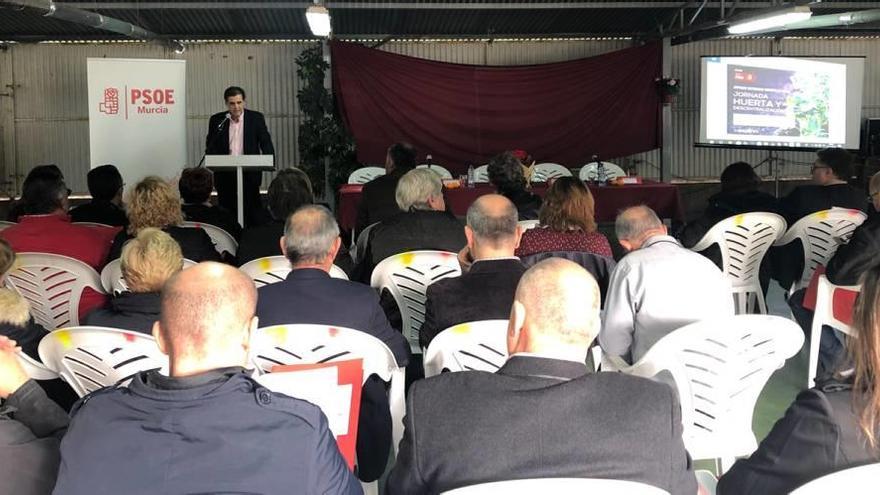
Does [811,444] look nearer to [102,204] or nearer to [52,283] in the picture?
[52,283]

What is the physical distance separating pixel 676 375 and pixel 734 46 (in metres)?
10.2

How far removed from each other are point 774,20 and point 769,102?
3099 millimetres

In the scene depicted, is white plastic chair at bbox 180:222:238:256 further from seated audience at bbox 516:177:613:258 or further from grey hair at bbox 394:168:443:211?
seated audience at bbox 516:177:613:258

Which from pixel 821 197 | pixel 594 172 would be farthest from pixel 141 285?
pixel 594 172

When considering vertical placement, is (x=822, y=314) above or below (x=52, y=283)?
below

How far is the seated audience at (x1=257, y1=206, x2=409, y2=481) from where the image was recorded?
112 inches

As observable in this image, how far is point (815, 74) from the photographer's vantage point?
1062 centimetres

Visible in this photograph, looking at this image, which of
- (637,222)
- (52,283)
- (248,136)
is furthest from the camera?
(248,136)

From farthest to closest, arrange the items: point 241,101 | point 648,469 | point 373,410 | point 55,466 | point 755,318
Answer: point 241,101 → point 373,410 → point 755,318 → point 55,466 → point 648,469

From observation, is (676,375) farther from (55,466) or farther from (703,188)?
(703,188)

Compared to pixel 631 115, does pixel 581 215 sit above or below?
below

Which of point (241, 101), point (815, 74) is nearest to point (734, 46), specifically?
point (815, 74)

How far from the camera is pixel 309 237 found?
3.17 metres

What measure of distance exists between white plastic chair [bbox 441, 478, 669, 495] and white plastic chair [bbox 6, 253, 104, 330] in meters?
3.18
